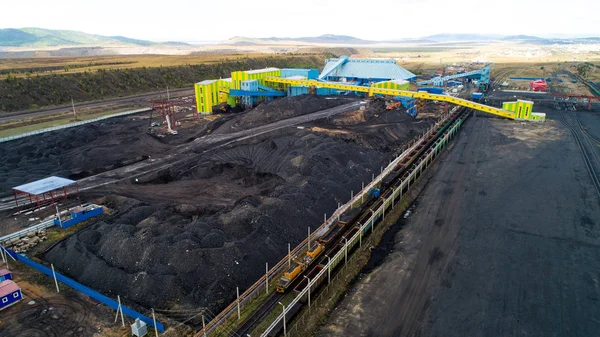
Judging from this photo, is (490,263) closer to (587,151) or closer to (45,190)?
(45,190)

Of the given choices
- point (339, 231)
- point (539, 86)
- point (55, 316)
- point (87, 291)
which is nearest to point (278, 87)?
point (339, 231)

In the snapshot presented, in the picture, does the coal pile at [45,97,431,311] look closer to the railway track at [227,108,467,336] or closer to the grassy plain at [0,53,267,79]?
the railway track at [227,108,467,336]

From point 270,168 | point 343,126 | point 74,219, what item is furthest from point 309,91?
point 74,219

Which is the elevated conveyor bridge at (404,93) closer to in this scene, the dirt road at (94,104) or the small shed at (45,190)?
the dirt road at (94,104)

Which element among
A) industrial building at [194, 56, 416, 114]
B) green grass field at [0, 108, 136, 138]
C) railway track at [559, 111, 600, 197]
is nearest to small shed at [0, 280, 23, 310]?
green grass field at [0, 108, 136, 138]

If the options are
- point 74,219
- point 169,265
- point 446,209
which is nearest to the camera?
point 169,265

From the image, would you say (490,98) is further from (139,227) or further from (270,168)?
(139,227)
